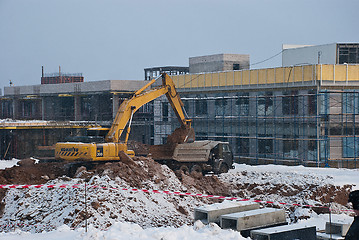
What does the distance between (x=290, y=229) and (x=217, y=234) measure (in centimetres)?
186

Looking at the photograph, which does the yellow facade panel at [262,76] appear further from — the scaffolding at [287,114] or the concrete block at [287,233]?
the concrete block at [287,233]

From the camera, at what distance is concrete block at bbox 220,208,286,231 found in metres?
13.0

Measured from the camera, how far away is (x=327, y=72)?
120 ft

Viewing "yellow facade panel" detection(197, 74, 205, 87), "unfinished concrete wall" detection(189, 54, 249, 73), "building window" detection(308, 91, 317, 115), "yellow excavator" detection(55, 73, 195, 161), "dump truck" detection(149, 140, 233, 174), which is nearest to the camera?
"yellow excavator" detection(55, 73, 195, 161)

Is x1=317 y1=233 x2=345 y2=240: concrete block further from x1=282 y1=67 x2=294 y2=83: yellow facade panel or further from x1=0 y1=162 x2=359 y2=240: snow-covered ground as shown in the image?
x1=282 y1=67 x2=294 y2=83: yellow facade panel

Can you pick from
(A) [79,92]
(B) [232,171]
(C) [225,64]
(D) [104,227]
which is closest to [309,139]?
(B) [232,171]

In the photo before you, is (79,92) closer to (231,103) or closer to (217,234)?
(231,103)

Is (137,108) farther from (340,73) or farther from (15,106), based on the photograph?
(15,106)

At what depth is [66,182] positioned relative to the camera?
20938mm

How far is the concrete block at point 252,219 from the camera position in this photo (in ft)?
42.6

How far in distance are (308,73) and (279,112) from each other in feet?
14.7

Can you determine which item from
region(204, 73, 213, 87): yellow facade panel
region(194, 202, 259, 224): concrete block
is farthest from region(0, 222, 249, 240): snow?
region(204, 73, 213, 87): yellow facade panel

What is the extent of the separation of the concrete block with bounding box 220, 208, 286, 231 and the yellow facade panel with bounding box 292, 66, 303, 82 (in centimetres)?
2488

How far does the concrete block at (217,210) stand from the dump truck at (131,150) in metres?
10.1
